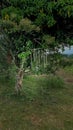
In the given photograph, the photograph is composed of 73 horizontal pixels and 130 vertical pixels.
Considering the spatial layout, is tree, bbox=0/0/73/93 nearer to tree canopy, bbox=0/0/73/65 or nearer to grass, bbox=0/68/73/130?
tree canopy, bbox=0/0/73/65

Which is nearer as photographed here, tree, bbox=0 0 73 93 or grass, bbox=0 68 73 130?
grass, bbox=0 68 73 130

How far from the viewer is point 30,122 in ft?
33.6

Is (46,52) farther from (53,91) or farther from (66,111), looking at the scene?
(66,111)

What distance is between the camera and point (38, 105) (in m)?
12.2

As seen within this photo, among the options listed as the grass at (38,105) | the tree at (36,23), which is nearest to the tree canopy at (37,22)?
the tree at (36,23)

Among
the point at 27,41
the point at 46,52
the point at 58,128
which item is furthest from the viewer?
the point at 46,52

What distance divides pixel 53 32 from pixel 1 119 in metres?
4.95

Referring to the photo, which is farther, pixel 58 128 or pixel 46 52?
pixel 46 52

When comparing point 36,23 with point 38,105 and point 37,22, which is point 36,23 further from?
point 38,105

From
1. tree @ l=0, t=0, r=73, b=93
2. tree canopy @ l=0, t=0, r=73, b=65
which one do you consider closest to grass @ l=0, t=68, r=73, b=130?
tree @ l=0, t=0, r=73, b=93

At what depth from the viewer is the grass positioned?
1005cm

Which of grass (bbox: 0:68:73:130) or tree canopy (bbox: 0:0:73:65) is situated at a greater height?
tree canopy (bbox: 0:0:73:65)

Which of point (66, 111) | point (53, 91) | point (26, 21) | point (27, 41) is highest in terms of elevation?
point (26, 21)

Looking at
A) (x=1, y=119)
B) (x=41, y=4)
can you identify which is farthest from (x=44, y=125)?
(x=41, y=4)
